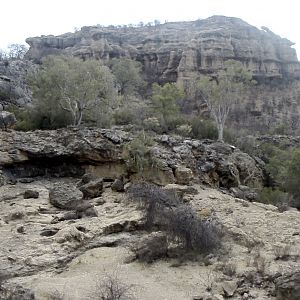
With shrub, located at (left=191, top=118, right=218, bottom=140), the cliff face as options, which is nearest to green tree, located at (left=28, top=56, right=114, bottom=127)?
shrub, located at (left=191, top=118, right=218, bottom=140)

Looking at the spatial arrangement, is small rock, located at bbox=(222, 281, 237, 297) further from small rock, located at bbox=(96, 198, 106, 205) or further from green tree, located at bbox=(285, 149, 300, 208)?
green tree, located at bbox=(285, 149, 300, 208)

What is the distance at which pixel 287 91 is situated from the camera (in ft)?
174

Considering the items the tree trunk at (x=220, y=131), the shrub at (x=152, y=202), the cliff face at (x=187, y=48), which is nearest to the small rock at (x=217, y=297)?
the shrub at (x=152, y=202)

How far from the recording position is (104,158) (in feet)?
71.7

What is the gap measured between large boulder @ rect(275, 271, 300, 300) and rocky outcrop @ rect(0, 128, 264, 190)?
1218cm

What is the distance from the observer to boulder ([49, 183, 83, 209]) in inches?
633

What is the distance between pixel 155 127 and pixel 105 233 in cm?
1587

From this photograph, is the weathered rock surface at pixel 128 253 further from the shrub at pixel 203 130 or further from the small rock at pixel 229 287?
the shrub at pixel 203 130

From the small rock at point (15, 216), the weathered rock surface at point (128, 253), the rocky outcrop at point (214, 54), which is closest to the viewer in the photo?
the weathered rock surface at point (128, 253)

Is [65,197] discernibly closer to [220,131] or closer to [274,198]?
[274,198]

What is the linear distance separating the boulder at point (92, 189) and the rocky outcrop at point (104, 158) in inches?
101

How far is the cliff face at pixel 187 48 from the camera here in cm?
5372

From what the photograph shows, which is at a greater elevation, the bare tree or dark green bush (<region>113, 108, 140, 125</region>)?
the bare tree

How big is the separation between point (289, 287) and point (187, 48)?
48.7m
